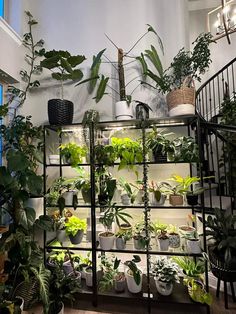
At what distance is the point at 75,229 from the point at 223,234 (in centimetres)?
149

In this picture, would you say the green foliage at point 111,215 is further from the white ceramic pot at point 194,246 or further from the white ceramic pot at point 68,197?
the white ceramic pot at point 194,246

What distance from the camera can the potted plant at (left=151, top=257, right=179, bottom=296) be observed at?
2.05m

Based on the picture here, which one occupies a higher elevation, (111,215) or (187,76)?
(187,76)

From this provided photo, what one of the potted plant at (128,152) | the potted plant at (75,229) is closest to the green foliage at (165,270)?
the potted plant at (75,229)

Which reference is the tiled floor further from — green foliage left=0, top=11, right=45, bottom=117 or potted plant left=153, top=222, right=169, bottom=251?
green foliage left=0, top=11, right=45, bottom=117

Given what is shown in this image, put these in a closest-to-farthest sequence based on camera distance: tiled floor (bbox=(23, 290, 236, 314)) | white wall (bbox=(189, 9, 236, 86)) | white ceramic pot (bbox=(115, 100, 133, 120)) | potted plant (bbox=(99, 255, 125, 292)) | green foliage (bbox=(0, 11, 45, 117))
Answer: tiled floor (bbox=(23, 290, 236, 314)), potted plant (bbox=(99, 255, 125, 292)), white ceramic pot (bbox=(115, 100, 133, 120)), green foliage (bbox=(0, 11, 45, 117)), white wall (bbox=(189, 9, 236, 86))

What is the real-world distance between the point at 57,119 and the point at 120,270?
189 centimetres

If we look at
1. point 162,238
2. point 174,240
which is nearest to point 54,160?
point 162,238

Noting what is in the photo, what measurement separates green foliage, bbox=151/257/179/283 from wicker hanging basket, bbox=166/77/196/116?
153 centimetres

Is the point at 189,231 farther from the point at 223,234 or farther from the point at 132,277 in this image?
the point at 132,277

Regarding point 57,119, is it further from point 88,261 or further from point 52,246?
point 88,261

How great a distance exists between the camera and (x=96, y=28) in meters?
2.84

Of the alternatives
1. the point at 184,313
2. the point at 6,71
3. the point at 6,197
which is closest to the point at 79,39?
the point at 6,71

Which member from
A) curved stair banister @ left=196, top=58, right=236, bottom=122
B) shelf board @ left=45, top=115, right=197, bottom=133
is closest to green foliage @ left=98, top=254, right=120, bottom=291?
shelf board @ left=45, top=115, right=197, bottom=133
